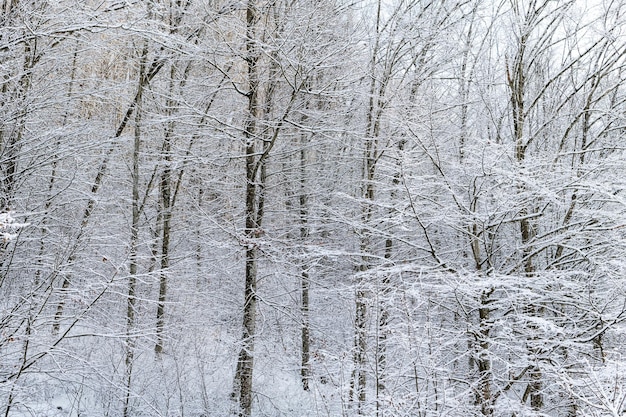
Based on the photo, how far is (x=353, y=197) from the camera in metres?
6.80

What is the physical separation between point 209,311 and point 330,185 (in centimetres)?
409

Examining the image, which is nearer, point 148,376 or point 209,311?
point 148,376

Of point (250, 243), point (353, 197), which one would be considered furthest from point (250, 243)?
point (353, 197)

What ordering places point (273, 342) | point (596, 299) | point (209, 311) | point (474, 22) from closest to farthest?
point (596, 299) < point (474, 22) < point (209, 311) < point (273, 342)

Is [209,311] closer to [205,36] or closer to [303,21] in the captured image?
[205,36]

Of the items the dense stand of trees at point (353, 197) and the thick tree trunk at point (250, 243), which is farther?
the thick tree trunk at point (250, 243)

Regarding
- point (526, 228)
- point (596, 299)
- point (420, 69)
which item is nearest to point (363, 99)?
point (420, 69)

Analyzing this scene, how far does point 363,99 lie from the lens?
30.3 ft

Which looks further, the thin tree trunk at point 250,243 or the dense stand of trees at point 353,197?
the thin tree trunk at point 250,243

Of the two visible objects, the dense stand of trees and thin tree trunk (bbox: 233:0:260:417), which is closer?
the dense stand of trees

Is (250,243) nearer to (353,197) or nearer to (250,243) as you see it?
(250,243)

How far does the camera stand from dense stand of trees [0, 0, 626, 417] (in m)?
4.88

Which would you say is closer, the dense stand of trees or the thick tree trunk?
the dense stand of trees

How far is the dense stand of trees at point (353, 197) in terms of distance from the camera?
16.0ft
